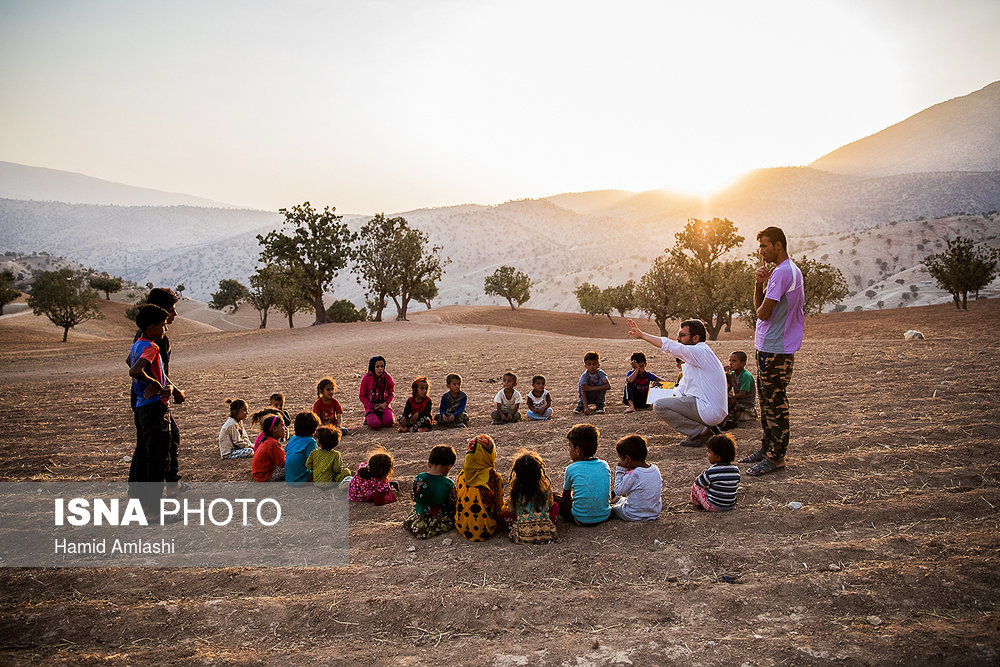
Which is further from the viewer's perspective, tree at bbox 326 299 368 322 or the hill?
the hill

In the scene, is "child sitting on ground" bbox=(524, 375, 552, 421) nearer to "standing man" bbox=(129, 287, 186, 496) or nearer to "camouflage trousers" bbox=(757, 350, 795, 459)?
"camouflage trousers" bbox=(757, 350, 795, 459)

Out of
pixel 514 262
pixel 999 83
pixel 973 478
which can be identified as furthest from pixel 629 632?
pixel 999 83

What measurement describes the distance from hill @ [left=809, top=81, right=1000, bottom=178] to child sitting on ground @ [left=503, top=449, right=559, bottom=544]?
154 metres

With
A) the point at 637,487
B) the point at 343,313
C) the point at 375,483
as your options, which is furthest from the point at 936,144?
the point at 375,483

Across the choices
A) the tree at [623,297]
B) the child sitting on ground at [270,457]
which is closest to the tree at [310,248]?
the tree at [623,297]

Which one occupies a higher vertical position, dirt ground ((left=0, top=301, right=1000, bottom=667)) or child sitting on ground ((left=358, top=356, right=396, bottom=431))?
child sitting on ground ((left=358, top=356, right=396, bottom=431))

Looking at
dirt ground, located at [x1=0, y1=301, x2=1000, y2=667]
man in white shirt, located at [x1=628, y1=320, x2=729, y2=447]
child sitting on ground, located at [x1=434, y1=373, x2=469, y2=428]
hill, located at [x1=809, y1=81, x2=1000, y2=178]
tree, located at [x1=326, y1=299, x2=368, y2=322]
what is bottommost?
dirt ground, located at [x1=0, y1=301, x2=1000, y2=667]

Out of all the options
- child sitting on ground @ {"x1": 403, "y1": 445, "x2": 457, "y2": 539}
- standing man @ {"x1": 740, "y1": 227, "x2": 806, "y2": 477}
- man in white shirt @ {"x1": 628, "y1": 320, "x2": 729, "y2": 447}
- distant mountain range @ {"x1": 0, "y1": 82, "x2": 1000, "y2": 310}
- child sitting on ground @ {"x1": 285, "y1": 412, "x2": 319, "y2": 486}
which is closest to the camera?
child sitting on ground @ {"x1": 403, "y1": 445, "x2": 457, "y2": 539}

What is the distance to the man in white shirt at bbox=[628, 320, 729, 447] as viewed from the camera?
666 cm

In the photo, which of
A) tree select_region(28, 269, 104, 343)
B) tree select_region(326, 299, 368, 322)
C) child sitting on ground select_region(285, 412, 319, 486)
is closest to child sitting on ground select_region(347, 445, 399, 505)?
child sitting on ground select_region(285, 412, 319, 486)

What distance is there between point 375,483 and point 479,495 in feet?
4.98

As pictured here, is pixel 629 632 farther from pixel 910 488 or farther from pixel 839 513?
pixel 910 488

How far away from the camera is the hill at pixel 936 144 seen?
127000mm

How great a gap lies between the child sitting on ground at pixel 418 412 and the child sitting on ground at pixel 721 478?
4.92 metres
